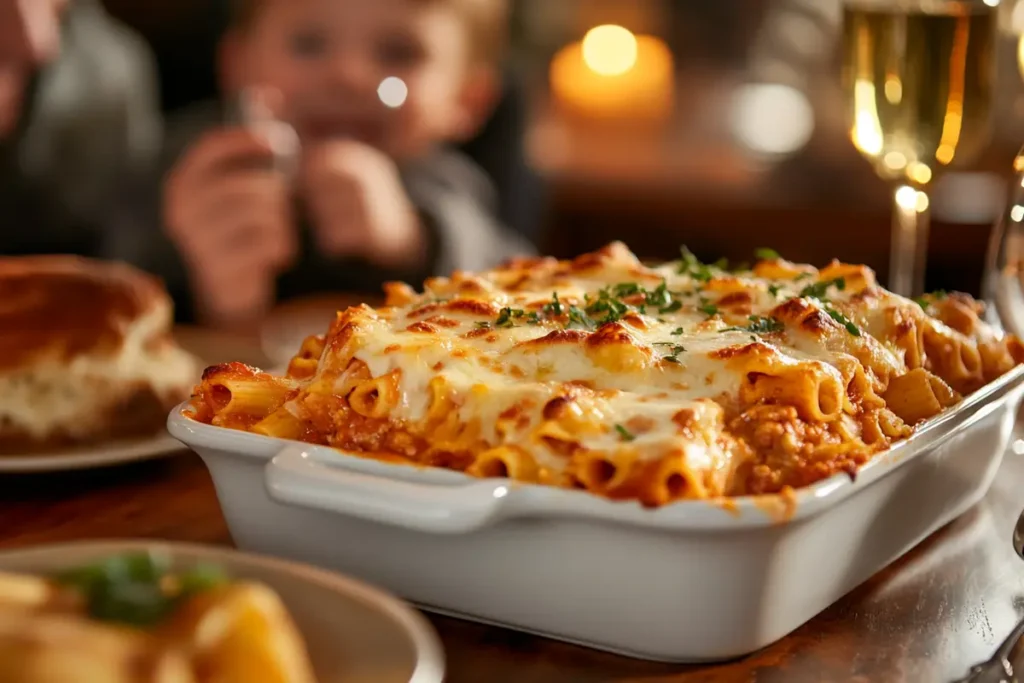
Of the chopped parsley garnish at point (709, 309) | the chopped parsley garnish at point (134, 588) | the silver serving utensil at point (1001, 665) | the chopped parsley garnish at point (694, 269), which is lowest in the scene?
the silver serving utensil at point (1001, 665)

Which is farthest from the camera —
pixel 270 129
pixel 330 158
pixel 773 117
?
pixel 773 117

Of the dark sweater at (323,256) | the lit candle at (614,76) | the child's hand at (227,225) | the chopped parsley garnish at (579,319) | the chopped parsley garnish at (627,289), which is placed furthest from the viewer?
the lit candle at (614,76)

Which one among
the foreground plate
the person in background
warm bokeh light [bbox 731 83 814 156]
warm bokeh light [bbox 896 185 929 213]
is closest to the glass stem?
warm bokeh light [bbox 896 185 929 213]

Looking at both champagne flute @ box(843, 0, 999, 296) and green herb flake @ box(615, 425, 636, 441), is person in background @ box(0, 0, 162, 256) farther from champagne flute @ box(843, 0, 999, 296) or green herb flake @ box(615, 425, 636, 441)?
green herb flake @ box(615, 425, 636, 441)

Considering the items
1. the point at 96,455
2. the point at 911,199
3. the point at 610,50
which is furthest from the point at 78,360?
the point at 610,50

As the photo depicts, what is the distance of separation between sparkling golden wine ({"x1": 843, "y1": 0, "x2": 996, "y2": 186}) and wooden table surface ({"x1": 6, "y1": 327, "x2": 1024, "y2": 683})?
A: 1.44ft

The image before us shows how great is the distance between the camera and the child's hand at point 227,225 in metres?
2.11

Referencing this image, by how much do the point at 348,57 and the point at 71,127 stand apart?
2.54 ft

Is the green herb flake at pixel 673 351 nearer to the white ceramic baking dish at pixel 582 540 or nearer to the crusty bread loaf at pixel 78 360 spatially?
the white ceramic baking dish at pixel 582 540

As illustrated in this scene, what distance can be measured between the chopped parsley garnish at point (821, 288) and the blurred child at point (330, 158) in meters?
1.03

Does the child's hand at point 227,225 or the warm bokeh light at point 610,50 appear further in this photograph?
the warm bokeh light at point 610,50

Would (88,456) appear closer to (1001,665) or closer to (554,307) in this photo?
(554,307)

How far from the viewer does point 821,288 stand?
1.04m

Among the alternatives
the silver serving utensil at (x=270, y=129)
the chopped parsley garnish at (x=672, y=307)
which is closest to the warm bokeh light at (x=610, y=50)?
the silver serving utensil at (x=270, y=129)
